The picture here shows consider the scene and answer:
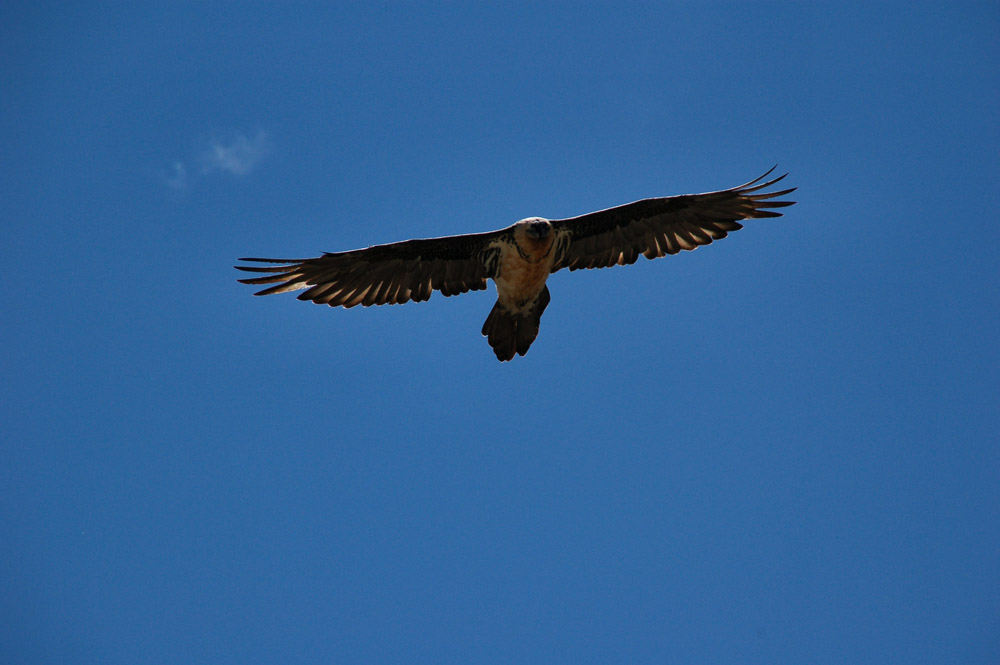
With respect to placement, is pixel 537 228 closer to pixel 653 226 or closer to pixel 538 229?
pixel 538 229

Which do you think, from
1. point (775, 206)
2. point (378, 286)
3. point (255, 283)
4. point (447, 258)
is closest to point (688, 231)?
point (775, 206)

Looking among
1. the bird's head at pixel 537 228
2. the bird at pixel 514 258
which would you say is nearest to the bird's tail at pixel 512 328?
the bird at pixel 514 258

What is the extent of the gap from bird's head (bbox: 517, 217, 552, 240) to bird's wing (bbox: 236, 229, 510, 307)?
44cm

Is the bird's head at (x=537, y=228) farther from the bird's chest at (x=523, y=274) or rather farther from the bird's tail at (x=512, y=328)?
the bird's tail at (x=512, y=328)

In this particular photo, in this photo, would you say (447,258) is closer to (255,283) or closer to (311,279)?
(311,279)

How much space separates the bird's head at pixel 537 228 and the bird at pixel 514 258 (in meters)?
0.14

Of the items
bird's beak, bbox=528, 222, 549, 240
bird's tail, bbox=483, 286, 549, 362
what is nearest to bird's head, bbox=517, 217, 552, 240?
bird's beak, bbox=528, 222, 549, 240

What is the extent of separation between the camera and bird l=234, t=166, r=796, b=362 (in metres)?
9.43

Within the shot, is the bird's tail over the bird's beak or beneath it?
beneath

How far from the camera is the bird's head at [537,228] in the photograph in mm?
8883

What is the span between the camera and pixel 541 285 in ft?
31.4

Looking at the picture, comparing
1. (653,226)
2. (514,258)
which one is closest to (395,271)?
(514,258)

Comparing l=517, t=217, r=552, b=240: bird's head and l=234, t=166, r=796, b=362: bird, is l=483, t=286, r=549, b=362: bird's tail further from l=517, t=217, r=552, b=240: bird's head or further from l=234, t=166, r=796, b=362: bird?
l=517, t=217, r=552, b=240: bird's head

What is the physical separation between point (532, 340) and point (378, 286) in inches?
87.8
